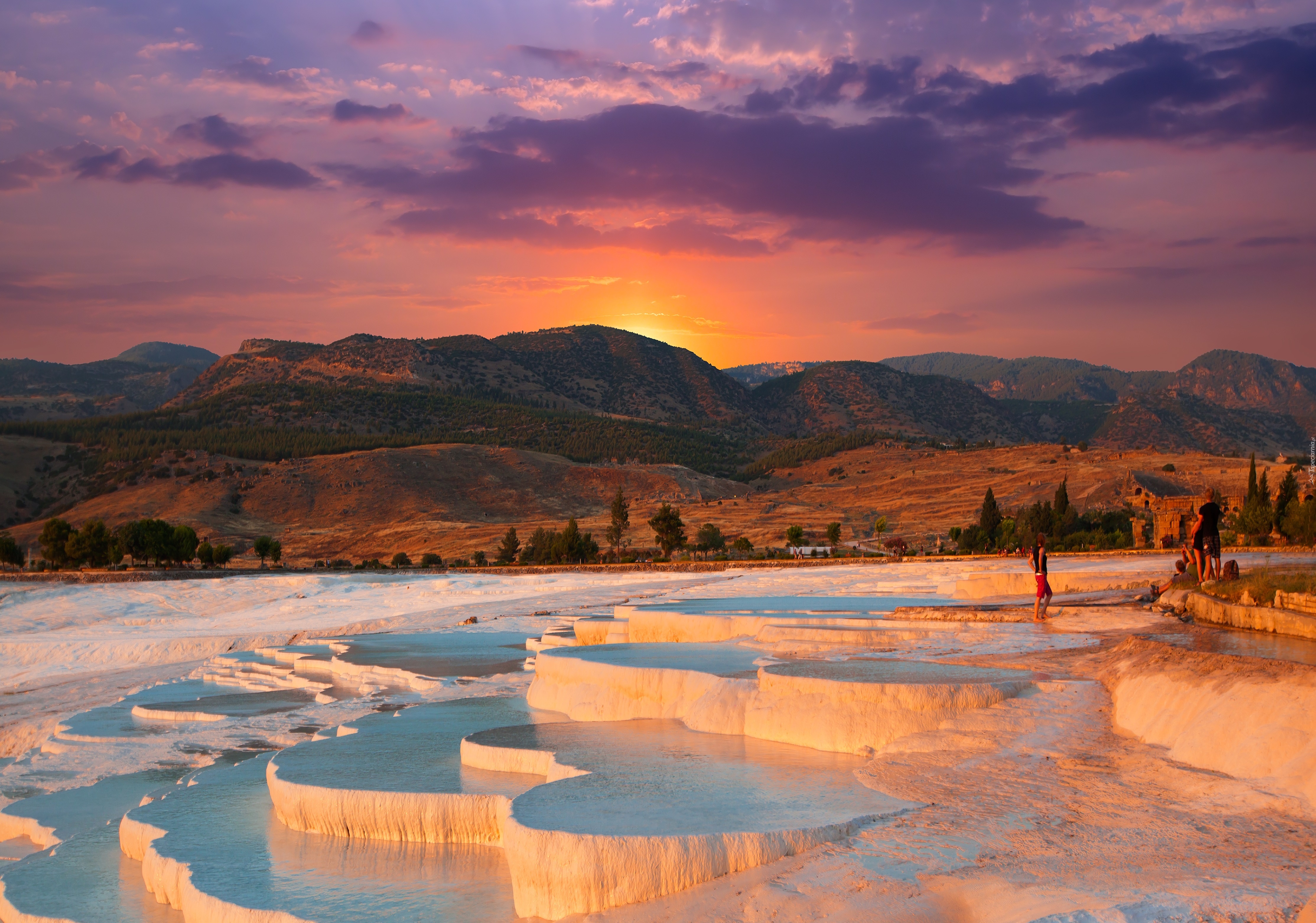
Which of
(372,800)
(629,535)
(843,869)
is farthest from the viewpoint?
(629,535)

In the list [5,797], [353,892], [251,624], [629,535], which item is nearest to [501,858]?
[353,892]

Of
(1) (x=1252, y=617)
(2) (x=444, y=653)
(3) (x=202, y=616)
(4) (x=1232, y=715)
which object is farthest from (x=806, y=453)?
(4) (x=1232, y=715)

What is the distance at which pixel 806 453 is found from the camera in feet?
445

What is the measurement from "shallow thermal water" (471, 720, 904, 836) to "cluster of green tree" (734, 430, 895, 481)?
399ft

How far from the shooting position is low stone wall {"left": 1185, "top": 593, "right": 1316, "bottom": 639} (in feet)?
39.7

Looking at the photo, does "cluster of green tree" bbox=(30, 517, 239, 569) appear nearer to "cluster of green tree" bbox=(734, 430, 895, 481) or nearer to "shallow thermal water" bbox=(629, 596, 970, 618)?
"shallow thermal water" bbox=(629, 596, 970, 618)

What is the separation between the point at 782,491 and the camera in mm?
117875

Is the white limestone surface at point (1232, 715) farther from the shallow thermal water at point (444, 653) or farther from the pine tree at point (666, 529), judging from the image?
the pine tree at point (666, 529)

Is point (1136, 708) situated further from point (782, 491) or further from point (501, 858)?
point (782, 491)

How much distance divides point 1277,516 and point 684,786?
34.6 metres

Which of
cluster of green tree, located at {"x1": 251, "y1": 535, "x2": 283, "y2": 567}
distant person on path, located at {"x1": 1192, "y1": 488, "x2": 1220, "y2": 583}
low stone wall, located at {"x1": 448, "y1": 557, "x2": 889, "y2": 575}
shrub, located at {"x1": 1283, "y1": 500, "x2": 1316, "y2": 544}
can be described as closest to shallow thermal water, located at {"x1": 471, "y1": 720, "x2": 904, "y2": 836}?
distant person on path, located at {"x1": 1192, "y1": 488, "x2": 1220, "y2": 583}

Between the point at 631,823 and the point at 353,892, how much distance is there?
2.27 m

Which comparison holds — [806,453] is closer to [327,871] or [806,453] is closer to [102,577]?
[102,577]

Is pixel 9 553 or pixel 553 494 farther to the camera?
pixel 553 494
